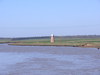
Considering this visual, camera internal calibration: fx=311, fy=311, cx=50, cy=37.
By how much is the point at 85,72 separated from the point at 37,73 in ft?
9.51

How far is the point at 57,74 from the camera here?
1806 centimetres

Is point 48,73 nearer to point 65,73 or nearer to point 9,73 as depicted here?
point 65,73

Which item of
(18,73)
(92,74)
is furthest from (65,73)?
A: (18,73)

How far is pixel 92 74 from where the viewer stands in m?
17.9

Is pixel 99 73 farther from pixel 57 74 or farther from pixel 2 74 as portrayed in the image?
pixel 2 74

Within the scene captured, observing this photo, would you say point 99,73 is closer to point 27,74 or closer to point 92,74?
point 92,74

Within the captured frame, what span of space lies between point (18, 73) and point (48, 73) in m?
1.82

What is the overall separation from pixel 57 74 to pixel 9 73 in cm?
290

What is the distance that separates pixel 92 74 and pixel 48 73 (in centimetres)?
259

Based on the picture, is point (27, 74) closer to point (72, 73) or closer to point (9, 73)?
point (9, 73)

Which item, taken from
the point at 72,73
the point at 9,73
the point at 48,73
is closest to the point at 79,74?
the point at 72,73

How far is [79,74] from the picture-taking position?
17.8m

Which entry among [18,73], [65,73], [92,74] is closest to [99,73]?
[92,74]

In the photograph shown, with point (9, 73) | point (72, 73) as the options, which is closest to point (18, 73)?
point (9, 73)
